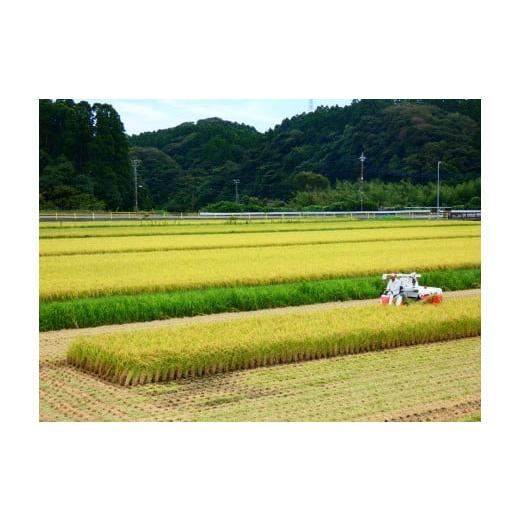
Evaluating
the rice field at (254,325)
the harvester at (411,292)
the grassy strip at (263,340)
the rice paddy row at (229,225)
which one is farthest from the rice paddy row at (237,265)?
the grassy strip at (263,340)

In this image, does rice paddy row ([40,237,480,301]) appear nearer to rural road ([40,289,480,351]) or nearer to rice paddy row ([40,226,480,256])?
rice paddy row ([40,226,480,256])

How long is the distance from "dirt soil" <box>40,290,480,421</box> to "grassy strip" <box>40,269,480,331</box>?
1.07m

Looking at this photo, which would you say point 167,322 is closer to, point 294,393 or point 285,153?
point 285,153

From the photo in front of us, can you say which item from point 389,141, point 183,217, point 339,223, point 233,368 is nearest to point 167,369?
point 233,368

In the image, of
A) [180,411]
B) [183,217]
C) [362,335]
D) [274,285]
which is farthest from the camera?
[274,285]

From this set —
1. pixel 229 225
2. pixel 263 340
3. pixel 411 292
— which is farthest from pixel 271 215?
pixel 263 340

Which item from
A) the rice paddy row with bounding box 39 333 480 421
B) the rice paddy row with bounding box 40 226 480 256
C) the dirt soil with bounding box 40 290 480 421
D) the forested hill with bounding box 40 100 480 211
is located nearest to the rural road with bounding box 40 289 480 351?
the dirt soil with bounding box 40 290 480 421

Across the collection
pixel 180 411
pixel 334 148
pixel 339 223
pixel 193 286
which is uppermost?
pixel 334 148

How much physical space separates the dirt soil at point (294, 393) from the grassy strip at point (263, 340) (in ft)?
0.51

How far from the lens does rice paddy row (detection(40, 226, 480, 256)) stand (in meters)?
9.78

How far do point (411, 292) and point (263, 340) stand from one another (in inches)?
94.1

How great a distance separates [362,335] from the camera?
368 inches
